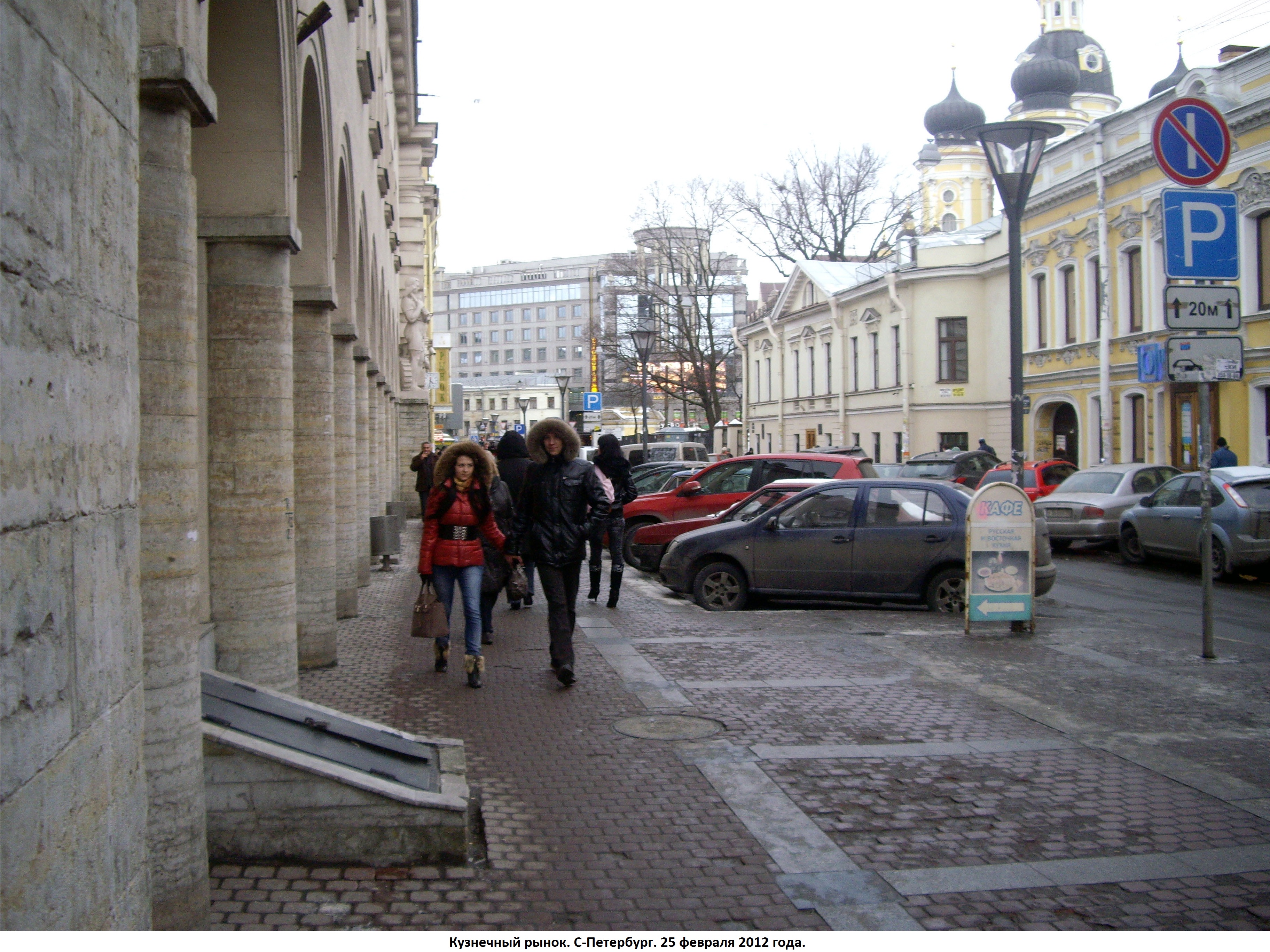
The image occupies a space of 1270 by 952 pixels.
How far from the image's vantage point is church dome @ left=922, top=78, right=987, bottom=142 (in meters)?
72.9

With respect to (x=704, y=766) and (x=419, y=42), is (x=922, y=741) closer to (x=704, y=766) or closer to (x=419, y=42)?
(x=704, y=766)

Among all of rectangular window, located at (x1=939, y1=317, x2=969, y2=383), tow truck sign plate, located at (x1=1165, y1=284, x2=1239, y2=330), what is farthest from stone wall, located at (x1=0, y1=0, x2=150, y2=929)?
rectangular window, located at (x1=939, y1=317, x2=969, y2=383)

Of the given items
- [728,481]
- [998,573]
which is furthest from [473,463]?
[728,481]

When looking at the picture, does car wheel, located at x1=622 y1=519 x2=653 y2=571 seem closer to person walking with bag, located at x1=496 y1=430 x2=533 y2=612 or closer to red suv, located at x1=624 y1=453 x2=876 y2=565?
red suv, located at x1=624 y1=453 x2=876 y2=565

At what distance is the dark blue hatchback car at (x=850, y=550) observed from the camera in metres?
12.6

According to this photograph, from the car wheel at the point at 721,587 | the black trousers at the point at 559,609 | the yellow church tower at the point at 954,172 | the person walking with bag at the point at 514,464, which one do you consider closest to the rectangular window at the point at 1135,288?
the car wheel at the point at 721,587

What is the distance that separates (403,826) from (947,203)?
7598cm

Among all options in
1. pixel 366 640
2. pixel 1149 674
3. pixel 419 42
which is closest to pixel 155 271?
pixel 366 640

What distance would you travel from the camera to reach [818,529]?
12.9m

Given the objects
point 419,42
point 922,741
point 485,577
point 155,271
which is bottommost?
point 922,741

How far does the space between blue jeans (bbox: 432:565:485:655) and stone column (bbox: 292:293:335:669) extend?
1.43 meters

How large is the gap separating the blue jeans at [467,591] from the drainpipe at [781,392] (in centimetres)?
5402

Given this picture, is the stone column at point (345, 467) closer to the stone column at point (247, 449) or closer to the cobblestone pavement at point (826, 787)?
the cobblestone pavement at point (826, 787)

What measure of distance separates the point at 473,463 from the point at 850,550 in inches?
210
